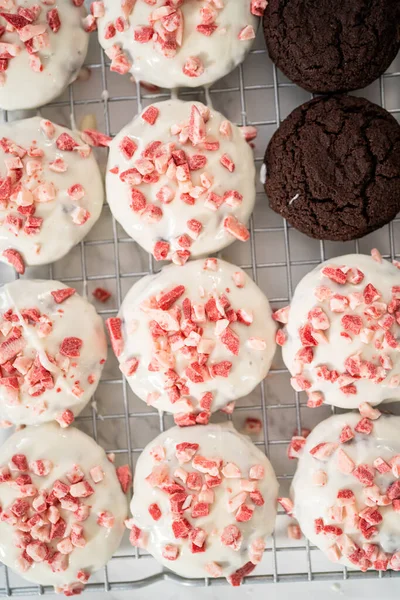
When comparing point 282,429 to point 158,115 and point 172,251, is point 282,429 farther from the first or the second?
point 158,115

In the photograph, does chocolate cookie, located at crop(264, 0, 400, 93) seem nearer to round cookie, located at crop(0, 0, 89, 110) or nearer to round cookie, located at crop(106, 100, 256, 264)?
round cookie, located at crop(106, 100, 256, 264)

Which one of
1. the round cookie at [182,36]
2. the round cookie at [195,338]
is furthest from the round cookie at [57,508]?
the round cookie at [182,36]

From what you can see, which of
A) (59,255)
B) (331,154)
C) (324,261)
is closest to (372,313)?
(324,261)

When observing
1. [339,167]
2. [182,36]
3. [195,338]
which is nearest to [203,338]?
[195,338]

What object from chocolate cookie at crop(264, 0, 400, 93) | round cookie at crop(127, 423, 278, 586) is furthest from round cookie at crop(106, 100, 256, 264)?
round cookie at crop(127, 423, 278, 586)

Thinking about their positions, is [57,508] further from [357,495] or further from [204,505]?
[357,495]
